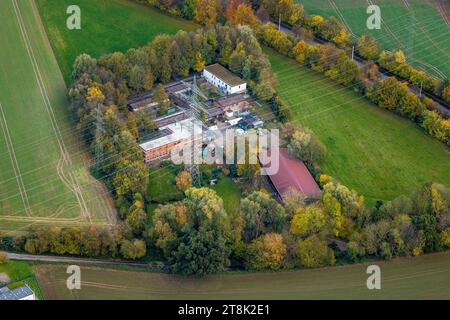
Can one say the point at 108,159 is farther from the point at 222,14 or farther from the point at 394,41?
the point at 394,41

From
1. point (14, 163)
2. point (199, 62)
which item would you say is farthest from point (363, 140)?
point (14, 163)

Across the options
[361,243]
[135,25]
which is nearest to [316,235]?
[361,243]

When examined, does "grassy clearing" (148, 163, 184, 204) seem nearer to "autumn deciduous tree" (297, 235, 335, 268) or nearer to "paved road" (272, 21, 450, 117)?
"autumn deciduous tree" (297, 235, 335, 268)

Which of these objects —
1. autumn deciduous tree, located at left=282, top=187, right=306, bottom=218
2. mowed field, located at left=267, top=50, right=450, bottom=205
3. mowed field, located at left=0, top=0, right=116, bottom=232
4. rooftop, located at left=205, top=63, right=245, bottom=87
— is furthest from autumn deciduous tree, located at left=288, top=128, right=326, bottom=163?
mowed field, located at left=0, top=0, right=116, bottom=232

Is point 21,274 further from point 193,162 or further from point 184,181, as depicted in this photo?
point 193,162

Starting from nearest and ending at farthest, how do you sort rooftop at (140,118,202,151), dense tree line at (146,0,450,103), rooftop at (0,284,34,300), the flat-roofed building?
rooftop at (0,284,34,300), rooftop at (140,118,202,151), the flat-roofed building, dense tree line at (146,0,450,103)

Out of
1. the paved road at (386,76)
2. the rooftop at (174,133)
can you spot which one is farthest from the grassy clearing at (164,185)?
the paved road at (386,76)

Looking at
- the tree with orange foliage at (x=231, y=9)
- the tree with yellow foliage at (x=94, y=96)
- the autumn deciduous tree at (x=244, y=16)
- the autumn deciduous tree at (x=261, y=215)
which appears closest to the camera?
the autumn deciduous tree at (x=261, y=215)

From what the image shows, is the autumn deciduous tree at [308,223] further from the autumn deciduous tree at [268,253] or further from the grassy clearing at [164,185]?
the grassy clearing at [164,185]
